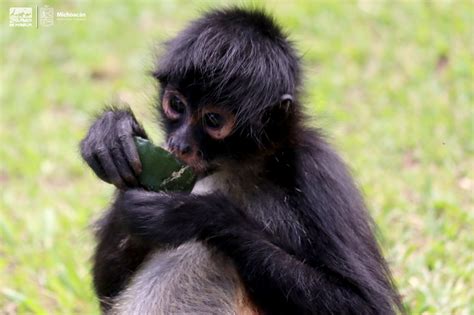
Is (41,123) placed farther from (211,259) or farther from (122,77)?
(211,259)

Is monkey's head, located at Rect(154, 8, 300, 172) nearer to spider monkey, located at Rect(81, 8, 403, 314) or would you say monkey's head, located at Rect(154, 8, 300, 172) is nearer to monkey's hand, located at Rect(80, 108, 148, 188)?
spider monkey, located at Rect(81, 8, 403, 314)

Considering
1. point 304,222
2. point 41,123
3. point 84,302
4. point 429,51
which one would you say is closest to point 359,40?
point 429,51

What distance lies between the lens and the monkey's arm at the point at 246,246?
13.8ft

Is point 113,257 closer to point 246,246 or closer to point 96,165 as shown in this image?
point 96,165

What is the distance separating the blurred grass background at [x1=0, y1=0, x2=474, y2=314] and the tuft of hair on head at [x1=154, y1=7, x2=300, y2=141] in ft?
1.72

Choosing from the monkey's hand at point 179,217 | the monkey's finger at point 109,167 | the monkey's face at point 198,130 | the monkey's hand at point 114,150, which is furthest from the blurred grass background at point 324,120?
the monkey's hand at point 179,217

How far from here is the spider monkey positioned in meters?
4.23

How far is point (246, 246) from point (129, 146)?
0.79m

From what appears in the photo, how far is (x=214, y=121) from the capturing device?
4473mm

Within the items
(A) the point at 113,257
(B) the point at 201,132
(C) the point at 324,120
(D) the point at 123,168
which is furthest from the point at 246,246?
(C) the point at 324,120

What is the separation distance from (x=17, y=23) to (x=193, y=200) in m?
5.42

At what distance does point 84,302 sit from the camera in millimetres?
6012

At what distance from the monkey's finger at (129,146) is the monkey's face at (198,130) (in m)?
0.17

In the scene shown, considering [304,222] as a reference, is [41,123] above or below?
below
